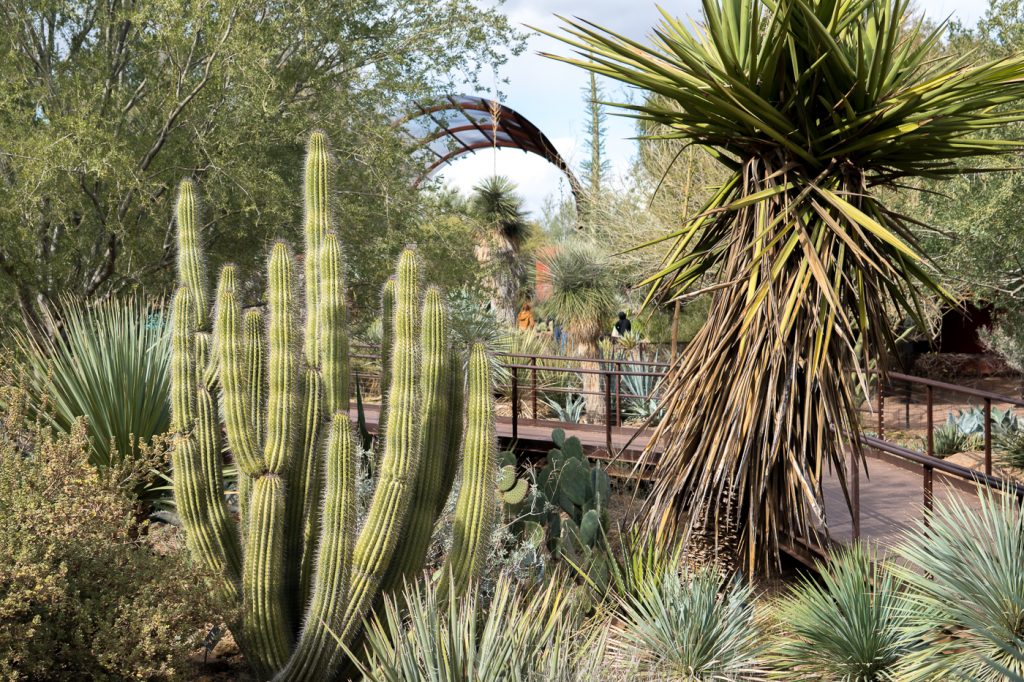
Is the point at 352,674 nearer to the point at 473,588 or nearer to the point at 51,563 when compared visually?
the point at 473,588

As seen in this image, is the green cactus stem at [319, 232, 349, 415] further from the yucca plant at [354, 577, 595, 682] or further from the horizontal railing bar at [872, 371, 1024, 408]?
the horizontal railing bar at [872, 371, 1024, 408]

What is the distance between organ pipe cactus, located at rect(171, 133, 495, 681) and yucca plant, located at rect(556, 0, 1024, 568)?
5.05 feet

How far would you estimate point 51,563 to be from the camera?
13.5ft

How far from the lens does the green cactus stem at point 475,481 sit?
192 inches

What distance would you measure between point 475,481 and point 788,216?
2.46 metres

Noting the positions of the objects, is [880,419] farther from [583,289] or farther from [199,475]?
[199,475]

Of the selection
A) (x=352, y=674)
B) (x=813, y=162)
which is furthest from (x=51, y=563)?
(x=813, y=162)

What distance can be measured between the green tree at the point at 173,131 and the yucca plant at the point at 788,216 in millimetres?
4069

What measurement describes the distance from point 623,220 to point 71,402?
47.4 feet

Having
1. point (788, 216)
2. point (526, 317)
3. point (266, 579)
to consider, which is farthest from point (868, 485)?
point (526, 317)

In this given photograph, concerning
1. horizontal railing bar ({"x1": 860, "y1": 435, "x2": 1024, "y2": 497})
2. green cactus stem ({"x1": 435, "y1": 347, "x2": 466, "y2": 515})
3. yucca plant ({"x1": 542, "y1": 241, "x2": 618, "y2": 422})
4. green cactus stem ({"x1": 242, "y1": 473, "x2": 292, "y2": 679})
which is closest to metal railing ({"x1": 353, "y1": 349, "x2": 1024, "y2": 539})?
horizontal railing bar ({"x1": 860, "y1": 435, "x2": 1024, "y2": 497})

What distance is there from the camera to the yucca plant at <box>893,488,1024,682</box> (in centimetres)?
427

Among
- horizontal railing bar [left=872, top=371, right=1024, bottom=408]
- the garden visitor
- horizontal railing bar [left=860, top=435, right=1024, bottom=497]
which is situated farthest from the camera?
the garden visitor

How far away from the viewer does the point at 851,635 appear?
4801mm
